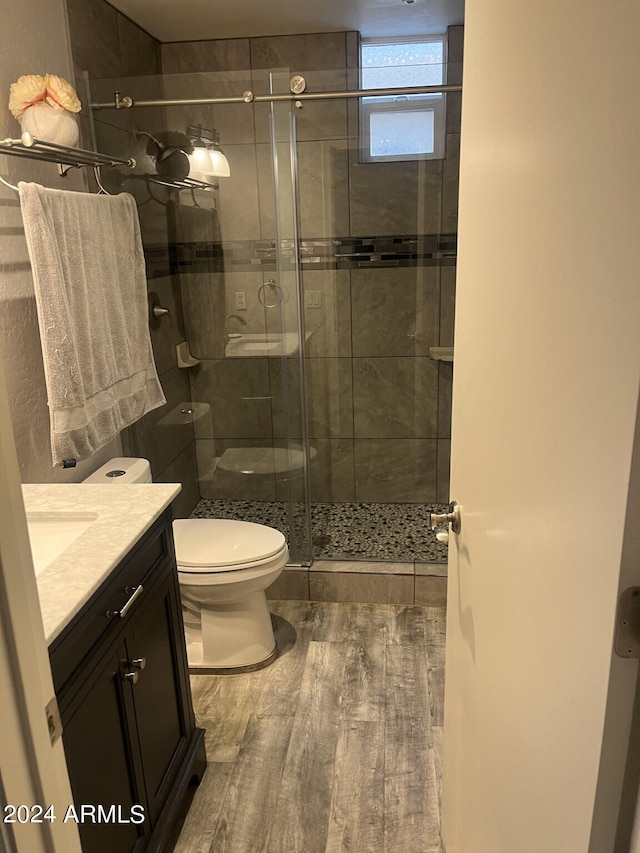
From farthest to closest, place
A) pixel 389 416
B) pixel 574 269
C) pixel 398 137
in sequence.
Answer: pixel 389 416 < pixel 398 137 < pixel 574 269

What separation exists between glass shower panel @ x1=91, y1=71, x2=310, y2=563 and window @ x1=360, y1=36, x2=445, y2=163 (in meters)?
0.59

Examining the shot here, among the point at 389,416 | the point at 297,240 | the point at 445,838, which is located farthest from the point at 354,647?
the point at 297,240

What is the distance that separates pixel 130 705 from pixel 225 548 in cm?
92

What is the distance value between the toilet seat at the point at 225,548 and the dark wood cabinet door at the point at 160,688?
0.44 metres

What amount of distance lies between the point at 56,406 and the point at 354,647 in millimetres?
1429

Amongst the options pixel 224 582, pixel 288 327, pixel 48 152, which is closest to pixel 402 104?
pixel 288 327

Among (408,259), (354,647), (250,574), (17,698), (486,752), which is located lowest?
(354,647)

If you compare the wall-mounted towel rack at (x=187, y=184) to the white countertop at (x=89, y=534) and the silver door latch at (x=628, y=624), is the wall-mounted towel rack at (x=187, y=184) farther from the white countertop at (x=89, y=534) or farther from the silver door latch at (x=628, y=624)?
the silver door latch at (x=628, y=624)

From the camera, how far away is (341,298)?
3.27m

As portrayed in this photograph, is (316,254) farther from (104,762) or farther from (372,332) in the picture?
(104,762)

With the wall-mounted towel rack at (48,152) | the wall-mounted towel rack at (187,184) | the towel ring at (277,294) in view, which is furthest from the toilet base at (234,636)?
the wall-mounted towel rack at (187,184)

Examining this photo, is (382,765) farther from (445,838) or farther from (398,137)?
(398,137)

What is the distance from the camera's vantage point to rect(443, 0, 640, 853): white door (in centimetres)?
60

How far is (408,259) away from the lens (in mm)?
3195
